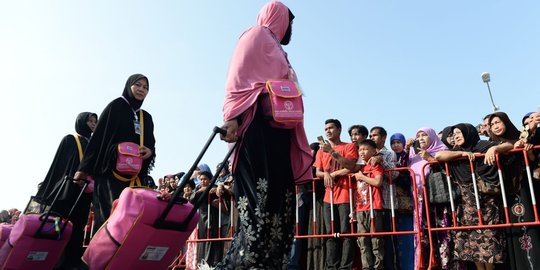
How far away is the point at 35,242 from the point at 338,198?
3.34m

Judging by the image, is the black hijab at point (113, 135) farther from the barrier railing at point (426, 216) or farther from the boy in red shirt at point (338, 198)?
the boy in red shirt at point (338, 198)

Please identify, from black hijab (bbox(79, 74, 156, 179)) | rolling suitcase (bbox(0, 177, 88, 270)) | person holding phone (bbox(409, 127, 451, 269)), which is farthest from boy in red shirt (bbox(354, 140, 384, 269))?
rolling suitcase (bbox(0, 177, 88, 270))

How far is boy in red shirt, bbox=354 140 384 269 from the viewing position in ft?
16.4

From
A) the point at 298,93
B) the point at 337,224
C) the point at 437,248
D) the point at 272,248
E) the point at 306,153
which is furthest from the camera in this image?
the point at 337,224

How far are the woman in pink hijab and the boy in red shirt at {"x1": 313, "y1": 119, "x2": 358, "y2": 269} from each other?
276cm

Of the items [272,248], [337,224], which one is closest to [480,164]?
[337,224]

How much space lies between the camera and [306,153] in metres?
2.75

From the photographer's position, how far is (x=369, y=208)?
16.9 ft

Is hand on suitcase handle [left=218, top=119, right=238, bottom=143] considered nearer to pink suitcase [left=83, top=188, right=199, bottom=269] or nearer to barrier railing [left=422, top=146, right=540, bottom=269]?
pink suitcase [left=83, top=188, right=199, bottom=269]

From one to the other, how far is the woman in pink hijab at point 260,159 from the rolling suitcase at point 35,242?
2276 mm

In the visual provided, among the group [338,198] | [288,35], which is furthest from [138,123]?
[338,198]

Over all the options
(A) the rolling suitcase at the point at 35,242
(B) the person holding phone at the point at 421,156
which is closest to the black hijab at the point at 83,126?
(A) the rolling suitcase at the point at 35,242

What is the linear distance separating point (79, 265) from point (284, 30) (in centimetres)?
348

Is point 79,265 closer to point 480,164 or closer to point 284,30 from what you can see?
point 284,30
